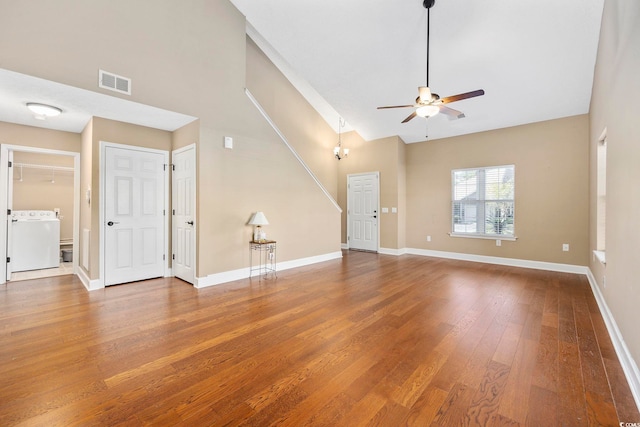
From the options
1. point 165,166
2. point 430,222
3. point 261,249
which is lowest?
point 261,249

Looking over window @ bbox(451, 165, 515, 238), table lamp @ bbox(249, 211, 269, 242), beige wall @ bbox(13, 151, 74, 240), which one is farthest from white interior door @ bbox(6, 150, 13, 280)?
window @ bbox(451, 165, 515, 238)

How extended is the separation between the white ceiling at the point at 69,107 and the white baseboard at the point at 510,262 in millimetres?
5939

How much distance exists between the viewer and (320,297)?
12.1ft

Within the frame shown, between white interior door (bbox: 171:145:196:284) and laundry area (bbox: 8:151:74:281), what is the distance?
2248 millimetres

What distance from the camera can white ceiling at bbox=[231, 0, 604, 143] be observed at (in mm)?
3641

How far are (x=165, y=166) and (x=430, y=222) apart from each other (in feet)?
19.4

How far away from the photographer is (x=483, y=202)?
614cm

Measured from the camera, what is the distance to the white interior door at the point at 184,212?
167 inches

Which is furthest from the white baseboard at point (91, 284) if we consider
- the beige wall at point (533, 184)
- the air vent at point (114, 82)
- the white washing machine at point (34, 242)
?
the beige wall at point (533, 184)

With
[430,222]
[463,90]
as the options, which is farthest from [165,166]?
[430,222]

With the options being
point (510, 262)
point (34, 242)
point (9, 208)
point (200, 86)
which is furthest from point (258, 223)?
point (510, 262)

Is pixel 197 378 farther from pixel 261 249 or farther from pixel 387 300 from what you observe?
pixel 261 249

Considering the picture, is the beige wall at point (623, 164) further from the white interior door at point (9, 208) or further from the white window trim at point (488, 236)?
the white interior door at point (9, 208)

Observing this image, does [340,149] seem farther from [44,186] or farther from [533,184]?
[44,186]
